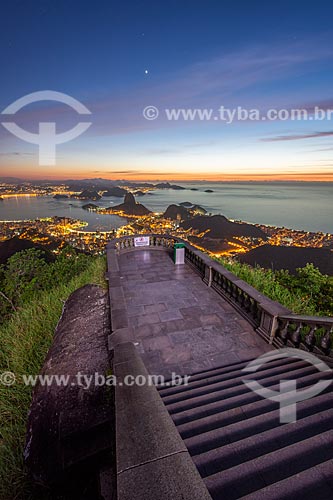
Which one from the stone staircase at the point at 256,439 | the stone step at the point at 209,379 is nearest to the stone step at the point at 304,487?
the stone staircase at the point at 256,439

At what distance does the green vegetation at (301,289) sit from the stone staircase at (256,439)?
142 inches

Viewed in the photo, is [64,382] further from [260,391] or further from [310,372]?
[310,372]

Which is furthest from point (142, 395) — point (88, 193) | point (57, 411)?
point (88, 193)

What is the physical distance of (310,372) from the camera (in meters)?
3.69

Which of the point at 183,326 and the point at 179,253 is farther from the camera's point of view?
the point at 179,253

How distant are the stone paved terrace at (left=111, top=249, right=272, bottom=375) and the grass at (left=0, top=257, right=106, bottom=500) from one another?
6.67ft

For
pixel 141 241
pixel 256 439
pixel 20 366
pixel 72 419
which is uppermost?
pixel 141 241

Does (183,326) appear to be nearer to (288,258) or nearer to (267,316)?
(267,316)

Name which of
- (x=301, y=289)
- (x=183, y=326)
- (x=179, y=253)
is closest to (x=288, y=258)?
(x=301, y=289)

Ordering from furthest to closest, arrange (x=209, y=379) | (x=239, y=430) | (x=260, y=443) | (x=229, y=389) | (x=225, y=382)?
(x=209, y=379)
(x=225, y=382)
(x=229, y=389)
(x=239, y=430)
(x=260, y=443)

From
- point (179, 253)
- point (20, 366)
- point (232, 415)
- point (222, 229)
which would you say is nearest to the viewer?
point (232, 415)

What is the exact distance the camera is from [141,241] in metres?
12.3

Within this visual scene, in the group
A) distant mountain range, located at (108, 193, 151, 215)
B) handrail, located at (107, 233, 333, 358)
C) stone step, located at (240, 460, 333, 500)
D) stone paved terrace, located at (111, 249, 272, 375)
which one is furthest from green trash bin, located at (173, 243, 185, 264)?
distant mountain range, located at (108, 193, 151, 215)

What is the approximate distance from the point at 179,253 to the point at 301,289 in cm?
500
